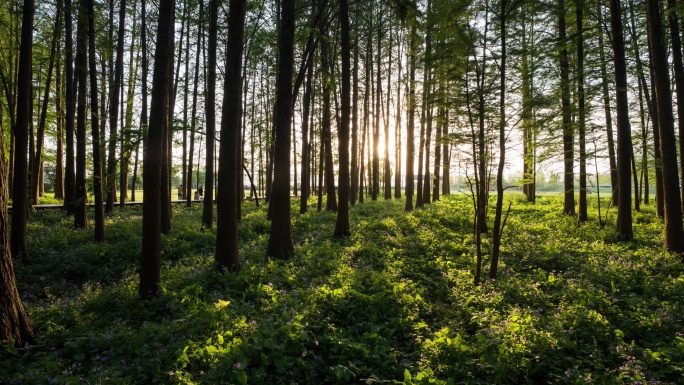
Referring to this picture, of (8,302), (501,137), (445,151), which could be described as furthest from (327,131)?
(8,302)

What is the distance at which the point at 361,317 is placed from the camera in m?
5.58

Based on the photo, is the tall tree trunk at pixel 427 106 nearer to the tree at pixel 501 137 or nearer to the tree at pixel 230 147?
the tree at pixel 501 137

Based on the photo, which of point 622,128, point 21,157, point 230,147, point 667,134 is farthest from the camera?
point 622,128

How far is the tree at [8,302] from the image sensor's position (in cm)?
442

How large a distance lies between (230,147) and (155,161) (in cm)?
168

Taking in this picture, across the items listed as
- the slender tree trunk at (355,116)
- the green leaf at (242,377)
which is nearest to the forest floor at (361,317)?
the green leaf at (242,377)

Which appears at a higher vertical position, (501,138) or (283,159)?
(501,138)

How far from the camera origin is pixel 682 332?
4.91m

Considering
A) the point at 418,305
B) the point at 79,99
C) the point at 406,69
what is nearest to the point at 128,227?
the point at 79,99

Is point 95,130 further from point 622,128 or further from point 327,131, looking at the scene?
point 622,128

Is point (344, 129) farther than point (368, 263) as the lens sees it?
Yes

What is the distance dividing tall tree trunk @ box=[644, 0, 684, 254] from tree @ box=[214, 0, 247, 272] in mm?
9859

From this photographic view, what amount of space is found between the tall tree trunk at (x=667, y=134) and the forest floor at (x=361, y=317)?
80 centimetres

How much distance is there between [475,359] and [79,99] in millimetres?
13467
